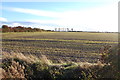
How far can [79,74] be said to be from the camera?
25.7ft

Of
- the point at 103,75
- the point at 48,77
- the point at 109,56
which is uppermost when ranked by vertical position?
the point at 109,56

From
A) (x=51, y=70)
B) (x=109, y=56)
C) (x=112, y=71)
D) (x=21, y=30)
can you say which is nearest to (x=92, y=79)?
(x=112, y=71)

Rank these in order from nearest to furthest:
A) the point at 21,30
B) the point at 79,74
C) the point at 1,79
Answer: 1. the point at 1,79
2. the point at 79,74
3. the point at 21,30

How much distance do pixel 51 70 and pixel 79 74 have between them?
1415 millimetres

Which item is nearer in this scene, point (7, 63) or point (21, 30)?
point (7, 63)

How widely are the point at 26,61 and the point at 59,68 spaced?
2096mm

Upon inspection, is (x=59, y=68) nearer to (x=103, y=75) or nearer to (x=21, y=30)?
(x=103, y=75)

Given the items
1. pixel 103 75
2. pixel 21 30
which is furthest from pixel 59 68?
pixel 21 30

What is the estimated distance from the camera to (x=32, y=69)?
27.8ft

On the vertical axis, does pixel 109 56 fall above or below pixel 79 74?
above

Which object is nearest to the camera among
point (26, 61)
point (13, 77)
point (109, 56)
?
point (109, 56)

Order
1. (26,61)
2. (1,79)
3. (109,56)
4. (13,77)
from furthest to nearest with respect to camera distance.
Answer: (26,61), (1,79), (13,77), (109,56)

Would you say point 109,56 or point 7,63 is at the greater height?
point 109,56

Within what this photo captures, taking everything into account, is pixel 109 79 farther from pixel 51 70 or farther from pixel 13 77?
pixel 13 77
